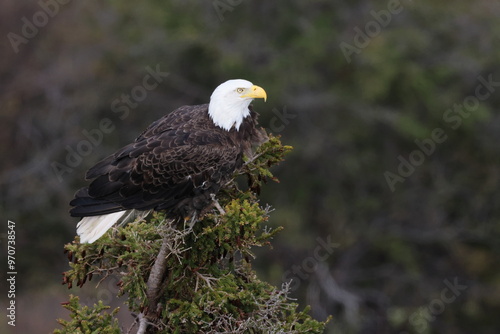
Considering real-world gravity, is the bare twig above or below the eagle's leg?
below

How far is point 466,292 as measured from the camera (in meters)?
16.9

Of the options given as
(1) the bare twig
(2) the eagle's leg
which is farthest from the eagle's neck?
(1) the bare twig

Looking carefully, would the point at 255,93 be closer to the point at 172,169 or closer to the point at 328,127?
the point at 172,169

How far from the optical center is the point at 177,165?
5.69m

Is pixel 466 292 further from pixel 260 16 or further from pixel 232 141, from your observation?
pixel 232 141

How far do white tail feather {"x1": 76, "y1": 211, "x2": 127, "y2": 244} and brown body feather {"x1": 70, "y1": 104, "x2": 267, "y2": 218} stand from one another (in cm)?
6

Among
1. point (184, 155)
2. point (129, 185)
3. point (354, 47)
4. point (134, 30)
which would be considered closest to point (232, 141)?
point (184, 155)

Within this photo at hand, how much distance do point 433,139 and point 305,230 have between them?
337 centimetres

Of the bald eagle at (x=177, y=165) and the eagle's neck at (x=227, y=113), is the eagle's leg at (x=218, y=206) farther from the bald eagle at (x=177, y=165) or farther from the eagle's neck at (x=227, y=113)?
the eagle's neck at (x=227, y=113)

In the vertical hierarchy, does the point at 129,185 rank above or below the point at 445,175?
below

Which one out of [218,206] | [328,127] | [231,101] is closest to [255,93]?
[231,101]

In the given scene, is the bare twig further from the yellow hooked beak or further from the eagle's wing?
the yellow hooked beak

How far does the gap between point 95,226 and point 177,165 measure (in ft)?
2.46

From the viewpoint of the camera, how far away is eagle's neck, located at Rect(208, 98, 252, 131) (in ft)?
19.4
